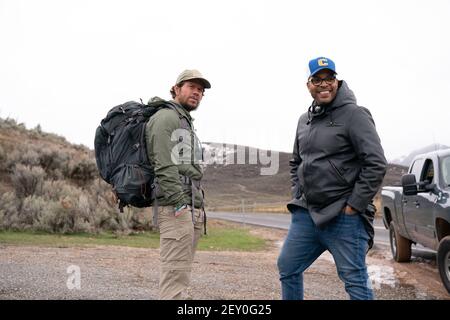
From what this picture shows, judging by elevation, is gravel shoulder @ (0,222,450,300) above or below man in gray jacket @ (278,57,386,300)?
below

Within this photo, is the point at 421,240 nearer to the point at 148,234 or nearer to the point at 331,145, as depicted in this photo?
the point at 331,145

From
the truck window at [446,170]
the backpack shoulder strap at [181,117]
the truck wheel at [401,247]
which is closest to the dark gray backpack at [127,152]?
the backpack shoulder strap at [181,117]

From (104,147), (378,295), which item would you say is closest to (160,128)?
(104,147)

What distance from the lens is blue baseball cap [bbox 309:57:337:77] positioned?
151 inches

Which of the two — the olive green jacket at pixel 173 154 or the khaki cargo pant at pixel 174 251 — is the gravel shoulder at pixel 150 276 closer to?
the khaki cargo pant at pixel 174 251

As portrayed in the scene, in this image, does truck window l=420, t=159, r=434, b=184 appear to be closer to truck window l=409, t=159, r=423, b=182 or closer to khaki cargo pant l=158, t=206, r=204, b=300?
truck window l=409, t=159, r=423, b=182

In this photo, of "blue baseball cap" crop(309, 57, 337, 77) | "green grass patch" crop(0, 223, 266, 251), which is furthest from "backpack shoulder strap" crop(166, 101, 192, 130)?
"green grass patch" crop(0, 223, 266, 251)

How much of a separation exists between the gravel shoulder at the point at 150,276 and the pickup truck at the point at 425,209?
0.49 m

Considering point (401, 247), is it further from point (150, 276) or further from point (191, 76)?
point (191, 76)

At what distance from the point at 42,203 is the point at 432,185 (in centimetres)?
942

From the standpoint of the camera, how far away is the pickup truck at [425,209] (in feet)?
22.4

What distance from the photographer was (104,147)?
13.7 feet

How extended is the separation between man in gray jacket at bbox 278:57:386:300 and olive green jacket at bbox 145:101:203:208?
3.01 feet
